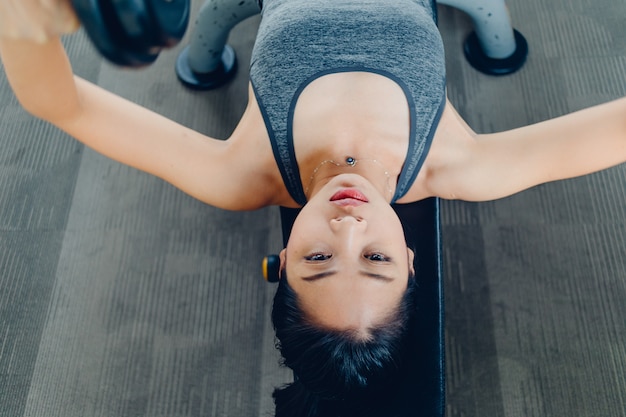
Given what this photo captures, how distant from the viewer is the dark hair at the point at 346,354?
0.82m

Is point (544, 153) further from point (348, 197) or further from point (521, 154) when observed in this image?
point (348, 197)

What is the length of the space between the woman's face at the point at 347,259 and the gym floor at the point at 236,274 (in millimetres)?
525

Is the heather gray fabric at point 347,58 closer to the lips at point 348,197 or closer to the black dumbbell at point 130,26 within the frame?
the lips at point 348,197

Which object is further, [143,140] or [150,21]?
[143,140]

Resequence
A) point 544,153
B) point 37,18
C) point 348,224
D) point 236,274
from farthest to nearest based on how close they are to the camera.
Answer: point 236,274
point 544,153
point 348,224
point 37,18

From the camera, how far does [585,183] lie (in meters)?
1.33

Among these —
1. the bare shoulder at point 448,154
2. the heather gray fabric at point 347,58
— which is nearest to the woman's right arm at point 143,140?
the heather gray fabric at point 347,58

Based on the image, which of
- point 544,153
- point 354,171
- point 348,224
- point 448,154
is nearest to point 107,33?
point 348,224

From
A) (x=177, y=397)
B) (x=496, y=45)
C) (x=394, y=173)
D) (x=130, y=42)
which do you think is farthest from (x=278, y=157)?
(x=496, y=45)

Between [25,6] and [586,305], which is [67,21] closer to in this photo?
[25,6]

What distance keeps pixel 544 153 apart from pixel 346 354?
1.78 ft

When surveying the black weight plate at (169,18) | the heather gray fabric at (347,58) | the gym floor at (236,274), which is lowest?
the gym floor at (236,274)

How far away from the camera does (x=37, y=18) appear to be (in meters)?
0.52

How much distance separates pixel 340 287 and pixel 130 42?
0.47m
